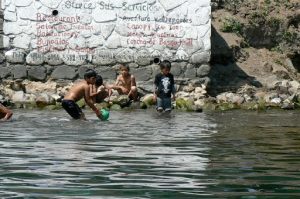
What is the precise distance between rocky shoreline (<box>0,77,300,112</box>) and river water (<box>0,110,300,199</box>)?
15.3 ft

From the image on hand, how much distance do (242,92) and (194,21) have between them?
7.71 feet

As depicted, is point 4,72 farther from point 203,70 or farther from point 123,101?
point 203,70

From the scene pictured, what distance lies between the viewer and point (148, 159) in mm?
8156

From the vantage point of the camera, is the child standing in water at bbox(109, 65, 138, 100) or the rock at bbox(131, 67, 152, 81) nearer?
the child standing in water at bbox(109, 65, 138, 100)

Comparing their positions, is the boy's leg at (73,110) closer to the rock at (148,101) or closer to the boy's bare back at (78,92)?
the boy's bare back at (78,92)

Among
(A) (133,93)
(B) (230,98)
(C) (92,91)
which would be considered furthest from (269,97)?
(C) (92,91)

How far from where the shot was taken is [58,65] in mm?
20406

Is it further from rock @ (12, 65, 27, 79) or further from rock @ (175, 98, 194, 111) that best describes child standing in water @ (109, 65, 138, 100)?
rock @ (12, 65, 27, 79)

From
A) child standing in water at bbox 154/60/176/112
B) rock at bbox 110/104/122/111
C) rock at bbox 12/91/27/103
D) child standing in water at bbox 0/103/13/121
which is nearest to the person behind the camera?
child standing in water at bbox 0/103/13/121

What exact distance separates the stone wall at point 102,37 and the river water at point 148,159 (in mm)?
6663

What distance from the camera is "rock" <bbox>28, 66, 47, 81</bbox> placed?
20.3 m

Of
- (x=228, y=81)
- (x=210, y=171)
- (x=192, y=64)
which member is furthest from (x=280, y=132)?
(x=228, y=81)

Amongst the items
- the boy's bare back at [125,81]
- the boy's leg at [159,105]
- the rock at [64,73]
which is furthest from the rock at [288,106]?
the rock at [64,73]

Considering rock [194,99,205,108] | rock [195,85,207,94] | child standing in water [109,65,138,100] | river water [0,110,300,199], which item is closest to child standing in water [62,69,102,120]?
river water [0,110,300,199]
